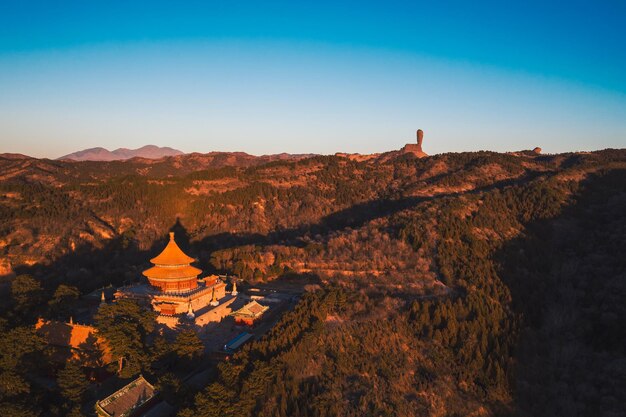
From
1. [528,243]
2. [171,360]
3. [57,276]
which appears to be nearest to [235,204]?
[57,276]

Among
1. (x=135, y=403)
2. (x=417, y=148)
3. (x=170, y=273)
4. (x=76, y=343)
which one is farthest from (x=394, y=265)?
(x=417, y=148)

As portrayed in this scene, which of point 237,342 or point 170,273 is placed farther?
point 170,273

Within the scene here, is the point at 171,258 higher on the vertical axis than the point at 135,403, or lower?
higher

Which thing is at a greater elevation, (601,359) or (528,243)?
(528,243)

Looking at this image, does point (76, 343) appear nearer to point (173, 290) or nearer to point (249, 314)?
point (173, 290)

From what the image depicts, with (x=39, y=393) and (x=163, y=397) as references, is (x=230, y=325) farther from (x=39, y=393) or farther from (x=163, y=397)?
(x=39, y=393)

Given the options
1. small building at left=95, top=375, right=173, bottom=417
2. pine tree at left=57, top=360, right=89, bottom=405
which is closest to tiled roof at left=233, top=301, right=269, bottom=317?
small building at left=95, top=375, right=173, bottom=417

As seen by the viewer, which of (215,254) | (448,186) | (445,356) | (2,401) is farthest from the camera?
(448,186)

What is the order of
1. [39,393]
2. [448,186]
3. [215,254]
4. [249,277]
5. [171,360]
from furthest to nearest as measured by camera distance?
1. [448,186]
2. [215,254]
3. [249,277]
4. [171,360]
5. [39,393]
